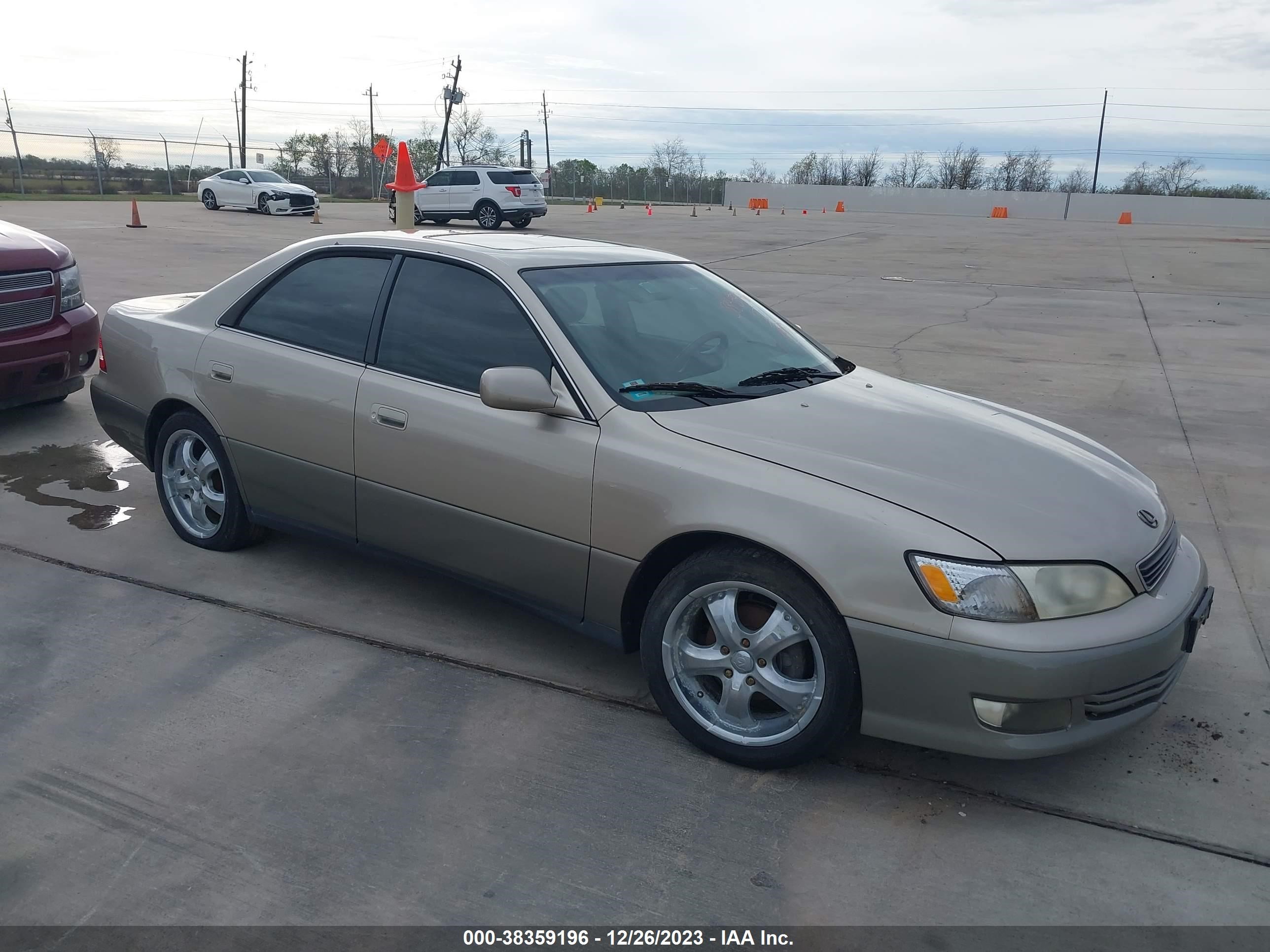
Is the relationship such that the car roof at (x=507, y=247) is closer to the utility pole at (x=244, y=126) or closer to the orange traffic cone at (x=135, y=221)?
the orange traffic cone at (x=135, y=221)

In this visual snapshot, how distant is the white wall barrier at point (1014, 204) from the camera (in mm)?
52031

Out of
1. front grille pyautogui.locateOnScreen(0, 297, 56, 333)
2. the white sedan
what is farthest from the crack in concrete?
the white sedan

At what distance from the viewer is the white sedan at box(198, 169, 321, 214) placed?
32.0m

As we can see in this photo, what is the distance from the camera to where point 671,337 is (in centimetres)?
379

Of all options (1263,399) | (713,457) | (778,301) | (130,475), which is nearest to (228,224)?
(778,301)

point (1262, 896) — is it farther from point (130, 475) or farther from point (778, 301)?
point (778, 301)

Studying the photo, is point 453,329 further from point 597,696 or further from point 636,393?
point 597,696

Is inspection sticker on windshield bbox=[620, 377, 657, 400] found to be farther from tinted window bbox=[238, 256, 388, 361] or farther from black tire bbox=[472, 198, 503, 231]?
black tire bbox=[472, 198, 503, 231]

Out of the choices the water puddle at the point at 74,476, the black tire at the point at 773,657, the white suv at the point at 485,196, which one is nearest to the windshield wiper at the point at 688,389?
the black tire at the point at 773,657

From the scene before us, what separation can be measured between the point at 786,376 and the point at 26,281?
196 inches

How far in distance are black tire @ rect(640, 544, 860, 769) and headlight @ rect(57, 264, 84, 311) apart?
17.1 ft

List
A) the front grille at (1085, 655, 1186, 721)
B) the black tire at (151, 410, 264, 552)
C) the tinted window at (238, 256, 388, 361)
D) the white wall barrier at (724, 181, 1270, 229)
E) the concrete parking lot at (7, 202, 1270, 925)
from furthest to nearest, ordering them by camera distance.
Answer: the white wall barrier at (724, 181, 1270, 229) < the black tire at (151, 410, 264, 552) < the tinted window at (238, 256, 388, 361) < the front grille at (1085, 655, 1186, 721) < the concrete parking lot at (7, 202, 1270, 925)

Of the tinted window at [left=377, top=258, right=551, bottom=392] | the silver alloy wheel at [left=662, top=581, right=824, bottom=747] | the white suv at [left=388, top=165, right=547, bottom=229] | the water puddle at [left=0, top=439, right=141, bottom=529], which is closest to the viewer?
the silver alloy wheel at [left=662, top=581, right=824, bottom=747]

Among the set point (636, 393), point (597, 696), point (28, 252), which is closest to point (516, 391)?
point (636, 393)
